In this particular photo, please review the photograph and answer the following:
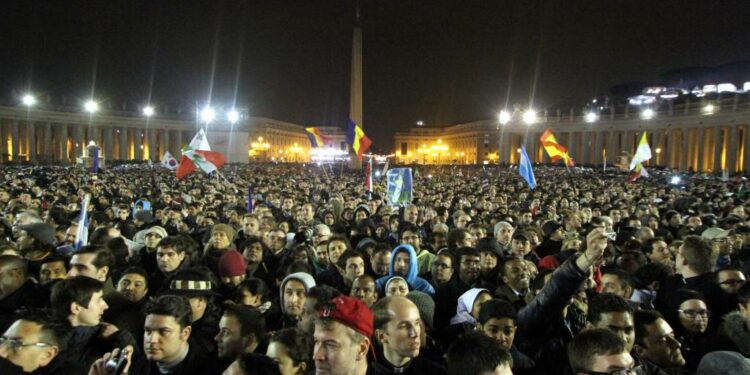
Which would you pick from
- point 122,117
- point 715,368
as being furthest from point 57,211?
point 122,117

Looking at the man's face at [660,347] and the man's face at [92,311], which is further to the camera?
the man's face at [92,311]

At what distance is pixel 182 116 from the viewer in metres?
99.7

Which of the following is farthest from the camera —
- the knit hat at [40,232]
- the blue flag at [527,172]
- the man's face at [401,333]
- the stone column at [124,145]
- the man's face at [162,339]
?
the stone column at [124,145]

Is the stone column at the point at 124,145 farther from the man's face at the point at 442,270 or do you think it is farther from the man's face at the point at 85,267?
the man's face at the point at 442,270

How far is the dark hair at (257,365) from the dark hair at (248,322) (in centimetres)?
102

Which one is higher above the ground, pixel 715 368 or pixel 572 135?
pixel 572 135

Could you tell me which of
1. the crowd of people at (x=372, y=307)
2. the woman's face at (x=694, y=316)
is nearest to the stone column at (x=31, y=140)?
the crowd of people at (x=372, y=307)

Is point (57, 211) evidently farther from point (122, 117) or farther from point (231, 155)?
point (122, 117)

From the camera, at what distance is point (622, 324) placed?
4.43 meters

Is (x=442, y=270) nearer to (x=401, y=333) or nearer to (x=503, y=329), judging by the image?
(x=503, y=329)

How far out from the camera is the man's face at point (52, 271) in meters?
6.62

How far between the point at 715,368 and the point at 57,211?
1164 cm

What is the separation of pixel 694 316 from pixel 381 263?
3778 mm

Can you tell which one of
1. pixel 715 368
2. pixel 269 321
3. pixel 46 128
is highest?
pixel 46 128
